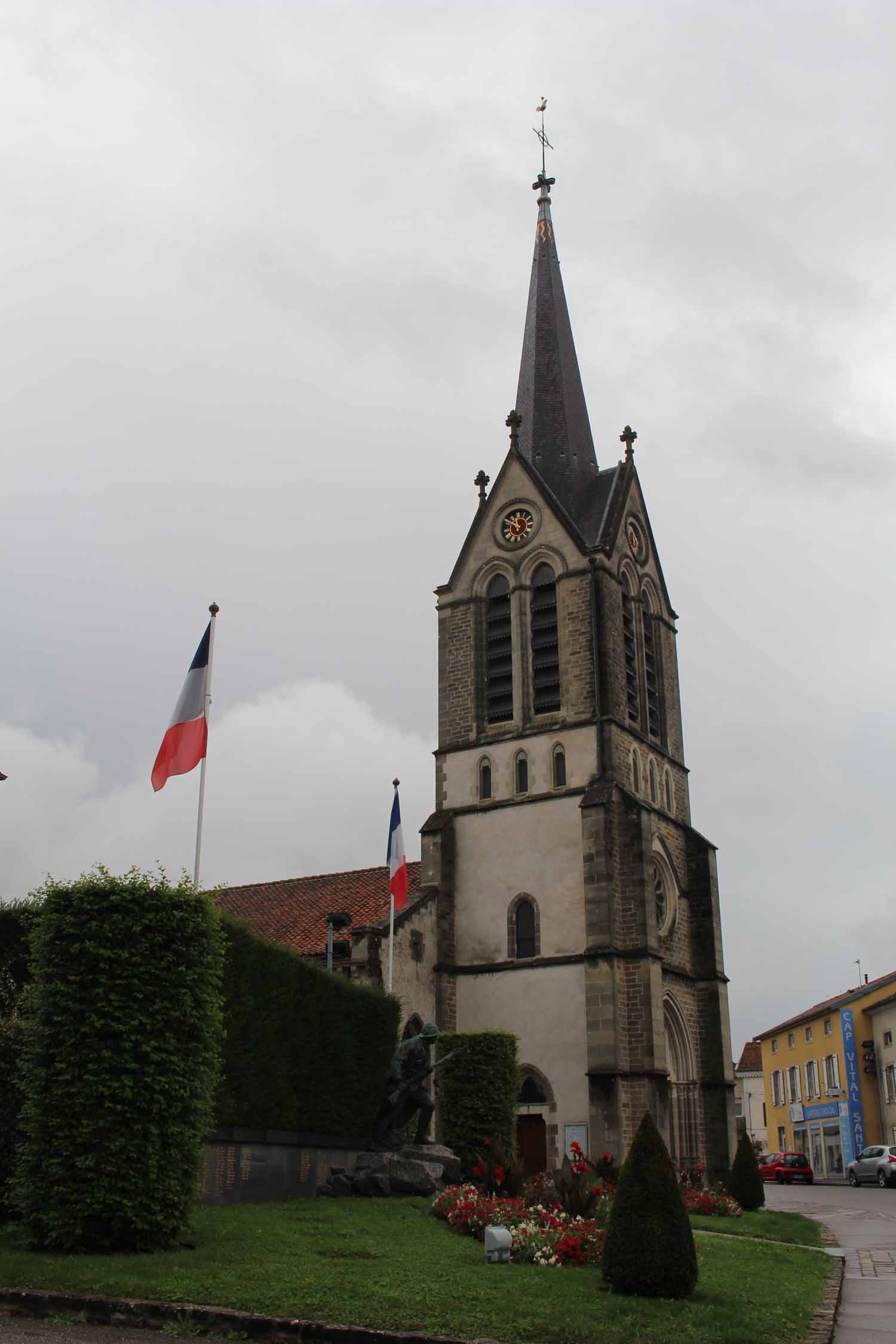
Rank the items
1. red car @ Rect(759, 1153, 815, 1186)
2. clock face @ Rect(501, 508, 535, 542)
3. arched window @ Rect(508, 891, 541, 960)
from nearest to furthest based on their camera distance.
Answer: arched window @ Rect(508, 891, 541, 960) < clock face @ Rect(501, 508, 535, 542) < red car @ Rect(759, 1153, 815, 1186)

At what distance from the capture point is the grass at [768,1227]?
21656 millimetres

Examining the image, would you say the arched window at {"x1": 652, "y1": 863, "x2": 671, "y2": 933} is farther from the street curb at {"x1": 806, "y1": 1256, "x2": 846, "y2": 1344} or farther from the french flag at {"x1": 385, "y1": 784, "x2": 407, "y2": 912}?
the street curb at {"x1": 806, "y1": 1256, "x2": 846, "y2": 1344}

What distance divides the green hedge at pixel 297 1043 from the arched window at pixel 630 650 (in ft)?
50.8

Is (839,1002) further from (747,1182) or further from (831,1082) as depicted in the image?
(747,1182)

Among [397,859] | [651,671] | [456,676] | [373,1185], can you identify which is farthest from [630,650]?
[373,1185]

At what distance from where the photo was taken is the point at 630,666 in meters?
38.1

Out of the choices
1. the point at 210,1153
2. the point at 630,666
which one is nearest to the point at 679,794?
the point at 630,666

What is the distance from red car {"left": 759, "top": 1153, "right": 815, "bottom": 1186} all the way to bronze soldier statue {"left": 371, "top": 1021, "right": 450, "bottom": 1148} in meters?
35.0

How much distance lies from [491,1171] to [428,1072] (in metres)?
2.96

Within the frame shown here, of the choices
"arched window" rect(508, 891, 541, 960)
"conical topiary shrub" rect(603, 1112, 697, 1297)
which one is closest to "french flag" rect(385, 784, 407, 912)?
"arched window" rect(508, 891, 541, 960)

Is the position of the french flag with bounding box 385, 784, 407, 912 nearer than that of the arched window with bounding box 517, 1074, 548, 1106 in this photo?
Yes

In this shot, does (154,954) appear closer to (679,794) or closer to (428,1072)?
(428,1072)

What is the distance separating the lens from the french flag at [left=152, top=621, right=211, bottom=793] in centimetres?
2131

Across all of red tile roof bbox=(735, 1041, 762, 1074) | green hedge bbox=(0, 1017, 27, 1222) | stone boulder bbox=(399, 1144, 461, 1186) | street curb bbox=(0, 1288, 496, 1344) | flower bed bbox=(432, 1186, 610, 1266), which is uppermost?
red tile roof bbox=(735, 1041, 762, 1074)
